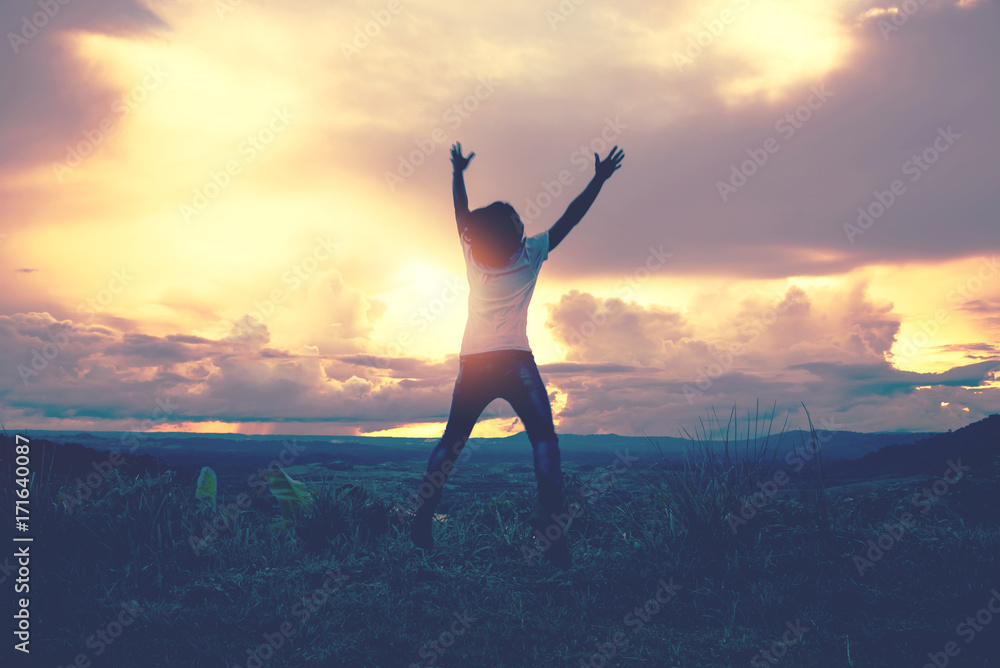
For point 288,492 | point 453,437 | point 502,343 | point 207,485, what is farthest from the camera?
point 207,485

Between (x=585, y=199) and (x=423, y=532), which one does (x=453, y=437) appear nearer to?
(x=423, y=532)

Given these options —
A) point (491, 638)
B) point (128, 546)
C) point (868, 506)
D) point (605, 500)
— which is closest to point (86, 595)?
point (128, 546)

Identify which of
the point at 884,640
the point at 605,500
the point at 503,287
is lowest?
the point at 884,640

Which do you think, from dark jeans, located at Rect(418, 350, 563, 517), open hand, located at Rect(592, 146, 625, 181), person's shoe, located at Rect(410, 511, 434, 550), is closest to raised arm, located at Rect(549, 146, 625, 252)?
open hand, located at Rect(592, 146, 625, 181)

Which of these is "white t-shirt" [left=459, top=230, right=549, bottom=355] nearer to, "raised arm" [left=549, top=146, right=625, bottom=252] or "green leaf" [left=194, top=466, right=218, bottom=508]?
"raised arm" [left=549, top=146, right=625, bottom=252]

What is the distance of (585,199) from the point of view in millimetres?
5109

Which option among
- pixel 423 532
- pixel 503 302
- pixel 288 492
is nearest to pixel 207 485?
pixel 288 492

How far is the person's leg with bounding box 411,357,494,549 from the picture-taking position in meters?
4.99

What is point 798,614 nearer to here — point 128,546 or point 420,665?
point 420,665

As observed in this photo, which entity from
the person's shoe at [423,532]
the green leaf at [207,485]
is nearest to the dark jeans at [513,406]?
the person's shoe at [423,532]

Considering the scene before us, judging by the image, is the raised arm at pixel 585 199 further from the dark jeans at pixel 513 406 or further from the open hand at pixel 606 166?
the dark jeans at pixel 513 406

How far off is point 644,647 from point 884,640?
146 centimetres

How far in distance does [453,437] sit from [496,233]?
1.68 meters

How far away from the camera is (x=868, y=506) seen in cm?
634
